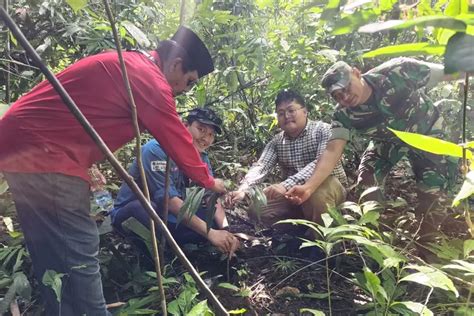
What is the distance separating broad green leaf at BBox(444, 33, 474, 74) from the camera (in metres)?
0.49

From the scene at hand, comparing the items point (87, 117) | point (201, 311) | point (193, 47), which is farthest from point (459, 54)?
point (193, 47)

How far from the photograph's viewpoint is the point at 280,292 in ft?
7.73

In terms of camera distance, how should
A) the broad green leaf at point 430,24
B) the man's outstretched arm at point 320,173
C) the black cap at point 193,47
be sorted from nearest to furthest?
the broad green leaf at point 430,24 → the black cap at point 193,47 → the man's outstretched arm at point 320,173

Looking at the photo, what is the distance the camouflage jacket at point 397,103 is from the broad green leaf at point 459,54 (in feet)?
6.89

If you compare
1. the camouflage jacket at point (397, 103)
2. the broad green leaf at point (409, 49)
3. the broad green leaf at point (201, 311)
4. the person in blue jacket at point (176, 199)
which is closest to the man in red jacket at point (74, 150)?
the broad green leaf at point (201, 311)

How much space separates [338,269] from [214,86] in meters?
2.22

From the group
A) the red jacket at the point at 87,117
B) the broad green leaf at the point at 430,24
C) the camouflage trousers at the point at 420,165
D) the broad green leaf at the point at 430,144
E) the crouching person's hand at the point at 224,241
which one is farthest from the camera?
the camouflage trousers at the point at 420,165

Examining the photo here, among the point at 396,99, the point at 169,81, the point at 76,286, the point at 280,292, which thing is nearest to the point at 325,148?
the point at 396,99

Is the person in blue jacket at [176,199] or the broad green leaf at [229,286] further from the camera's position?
the person in blue jacket at [176,199]

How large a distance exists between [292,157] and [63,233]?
68.7 inches

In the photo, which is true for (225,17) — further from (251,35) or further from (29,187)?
(29,187)

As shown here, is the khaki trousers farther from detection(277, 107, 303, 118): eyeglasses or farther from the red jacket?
the red jacket

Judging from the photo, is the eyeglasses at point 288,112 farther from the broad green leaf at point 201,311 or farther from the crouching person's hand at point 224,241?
the broad green leaf at point 201,311

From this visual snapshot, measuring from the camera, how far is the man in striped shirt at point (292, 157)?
113 inches
